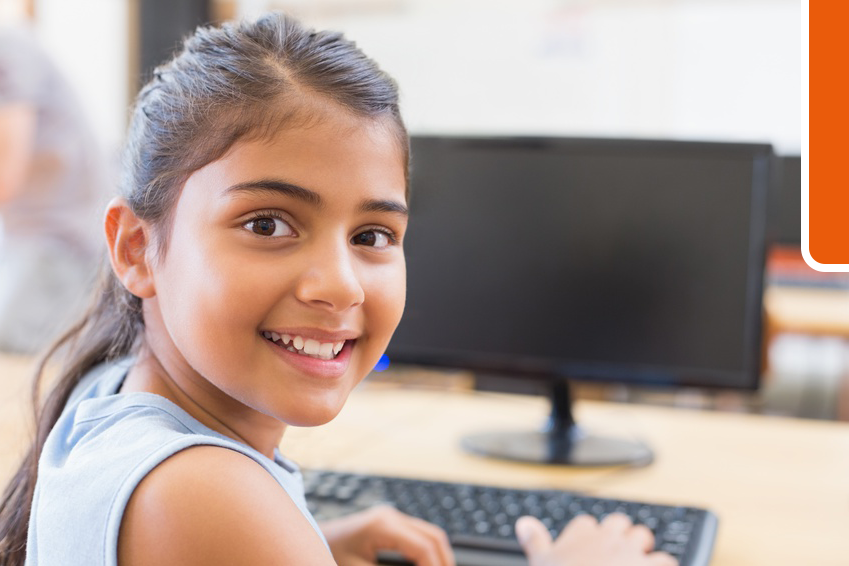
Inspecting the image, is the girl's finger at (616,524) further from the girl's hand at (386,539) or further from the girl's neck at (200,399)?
the girl's neck at (200,399)

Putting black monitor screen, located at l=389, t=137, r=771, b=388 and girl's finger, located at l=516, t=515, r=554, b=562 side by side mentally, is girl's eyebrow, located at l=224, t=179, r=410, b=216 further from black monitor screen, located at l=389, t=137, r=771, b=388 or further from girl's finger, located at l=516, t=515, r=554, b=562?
black monitor screen, located at l=389, t=137, r=771, b=388

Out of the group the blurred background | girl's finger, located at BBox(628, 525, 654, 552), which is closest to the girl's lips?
girl's finger, located at BBox(628, 525, 654, 552)

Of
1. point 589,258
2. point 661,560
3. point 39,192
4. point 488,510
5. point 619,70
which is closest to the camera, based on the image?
point 661,560

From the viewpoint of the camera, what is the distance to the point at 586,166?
1335 mm

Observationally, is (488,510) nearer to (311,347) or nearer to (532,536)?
(532,536)

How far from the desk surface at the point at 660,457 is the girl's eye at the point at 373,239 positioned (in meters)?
0.31

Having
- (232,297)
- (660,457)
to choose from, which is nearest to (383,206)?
(232,297)

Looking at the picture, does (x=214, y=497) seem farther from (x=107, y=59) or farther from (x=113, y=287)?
(x=107, y=59)

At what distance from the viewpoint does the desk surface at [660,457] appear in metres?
1.08

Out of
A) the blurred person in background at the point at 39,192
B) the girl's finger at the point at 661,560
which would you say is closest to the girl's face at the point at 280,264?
the girl's finger at the point at 661,560

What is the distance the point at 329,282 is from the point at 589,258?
71cm

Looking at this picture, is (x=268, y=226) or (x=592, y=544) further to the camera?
(x=592, y=544)

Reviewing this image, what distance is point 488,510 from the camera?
40.9 inches

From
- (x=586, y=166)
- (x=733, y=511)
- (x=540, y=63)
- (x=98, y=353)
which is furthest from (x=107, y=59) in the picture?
(x=733, y=511)
